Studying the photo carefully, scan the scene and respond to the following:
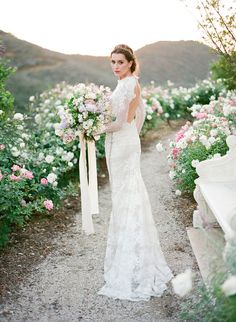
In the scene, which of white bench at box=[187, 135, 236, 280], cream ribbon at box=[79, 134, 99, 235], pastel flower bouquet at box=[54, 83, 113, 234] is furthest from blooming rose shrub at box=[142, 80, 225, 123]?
pastel flower bouquet at box=[54, 83, 113, 234]

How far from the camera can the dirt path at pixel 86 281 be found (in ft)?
13.0

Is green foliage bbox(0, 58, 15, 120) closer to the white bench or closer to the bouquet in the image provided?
the bouquet

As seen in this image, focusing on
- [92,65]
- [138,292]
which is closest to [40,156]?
[138,292]

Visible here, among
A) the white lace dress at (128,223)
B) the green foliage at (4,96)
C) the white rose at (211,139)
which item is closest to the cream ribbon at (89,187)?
the white lace dress at (128,223)

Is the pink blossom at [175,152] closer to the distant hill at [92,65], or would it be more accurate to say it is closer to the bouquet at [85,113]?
the bouquet at [85,113]

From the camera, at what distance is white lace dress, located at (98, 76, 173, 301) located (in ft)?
14.2

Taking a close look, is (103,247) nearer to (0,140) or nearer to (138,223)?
(138,223)

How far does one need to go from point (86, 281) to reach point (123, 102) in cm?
177

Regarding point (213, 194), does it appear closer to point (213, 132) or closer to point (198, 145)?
point (213, 132)

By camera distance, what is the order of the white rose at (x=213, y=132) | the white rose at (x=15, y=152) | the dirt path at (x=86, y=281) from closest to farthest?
the dirt path at (x=86, y=281), the white rose at (x=15, y=152), the white rose at (x=213, y=132)

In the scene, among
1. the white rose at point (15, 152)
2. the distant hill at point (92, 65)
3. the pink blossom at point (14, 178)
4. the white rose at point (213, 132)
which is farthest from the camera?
the distant hill at point (92, 65)

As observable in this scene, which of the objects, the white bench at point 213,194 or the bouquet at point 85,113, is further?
the white bench at point 213,194

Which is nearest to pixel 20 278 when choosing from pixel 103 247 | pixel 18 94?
pixel 103 247

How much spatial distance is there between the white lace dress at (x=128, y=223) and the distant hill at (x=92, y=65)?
12289mm
